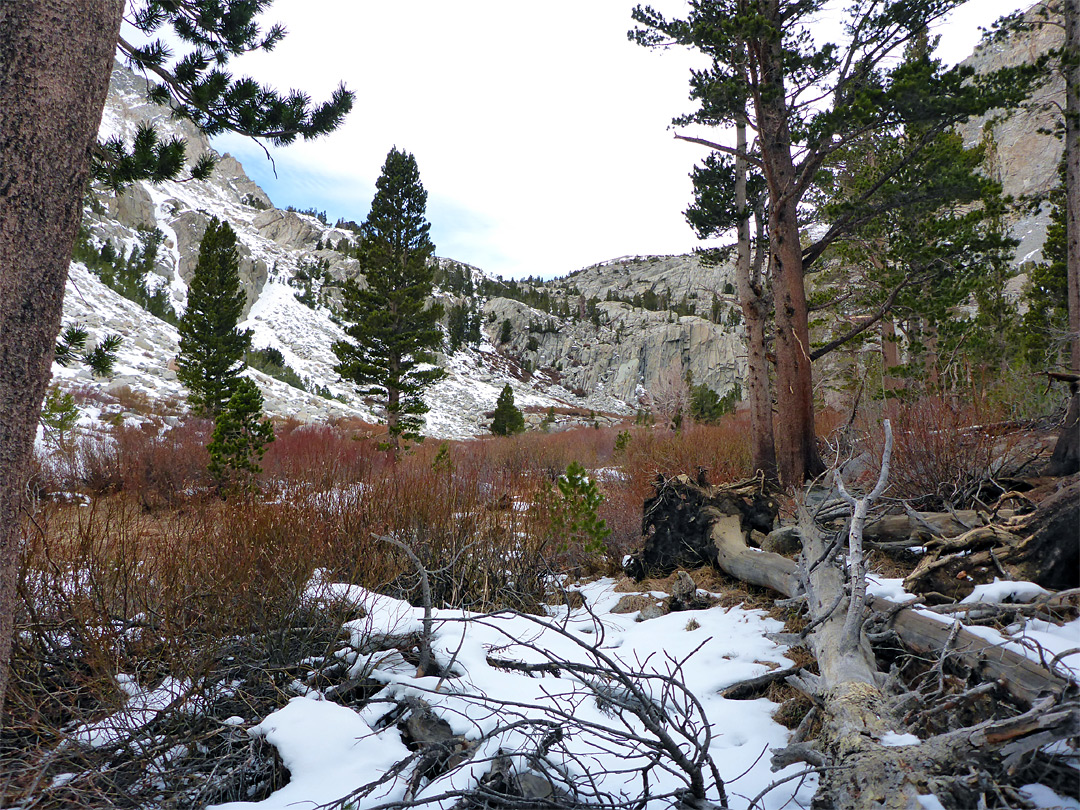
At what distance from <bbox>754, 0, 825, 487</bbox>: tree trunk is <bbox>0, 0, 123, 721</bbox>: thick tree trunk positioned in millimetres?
7055

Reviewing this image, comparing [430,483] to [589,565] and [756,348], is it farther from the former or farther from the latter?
[756,348]

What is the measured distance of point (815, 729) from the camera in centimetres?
234

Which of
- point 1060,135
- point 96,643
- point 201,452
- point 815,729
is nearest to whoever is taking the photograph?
point 96,643

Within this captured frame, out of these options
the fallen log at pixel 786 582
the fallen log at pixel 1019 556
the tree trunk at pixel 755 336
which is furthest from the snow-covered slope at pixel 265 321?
the fallen log at pixel 1019 556

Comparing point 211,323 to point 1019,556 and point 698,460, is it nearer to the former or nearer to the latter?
point 698,460

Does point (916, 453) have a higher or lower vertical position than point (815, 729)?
higher

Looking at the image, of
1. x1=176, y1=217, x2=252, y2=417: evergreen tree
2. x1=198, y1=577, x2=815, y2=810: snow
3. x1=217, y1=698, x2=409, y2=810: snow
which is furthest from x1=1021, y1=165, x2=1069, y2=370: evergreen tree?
x1=176, y1=217, x2=252, y2=417: evergreen tree

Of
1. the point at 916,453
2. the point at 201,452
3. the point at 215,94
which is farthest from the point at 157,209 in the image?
the point at 916,453

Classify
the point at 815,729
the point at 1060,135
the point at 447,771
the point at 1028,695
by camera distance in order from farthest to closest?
the point at 1060,135 → the point at 815,729 → the point at 447,771 → the point at 1028,695

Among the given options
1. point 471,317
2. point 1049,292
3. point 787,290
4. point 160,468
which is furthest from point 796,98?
point 471,317

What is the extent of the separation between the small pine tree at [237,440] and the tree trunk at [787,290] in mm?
Answer: 7241

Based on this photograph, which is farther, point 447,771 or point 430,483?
point 430,483

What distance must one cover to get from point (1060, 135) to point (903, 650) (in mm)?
11627

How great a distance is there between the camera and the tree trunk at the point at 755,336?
308 inches
